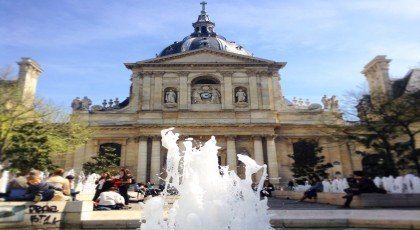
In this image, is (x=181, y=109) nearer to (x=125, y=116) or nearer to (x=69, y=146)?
(x=125, y=116)

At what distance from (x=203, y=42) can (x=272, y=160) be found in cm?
1864

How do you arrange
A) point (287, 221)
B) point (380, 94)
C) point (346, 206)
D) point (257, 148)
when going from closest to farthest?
point (287, 221) → point (346, 206) → point (380, 94) → point (257, 148)

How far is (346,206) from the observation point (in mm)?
11078

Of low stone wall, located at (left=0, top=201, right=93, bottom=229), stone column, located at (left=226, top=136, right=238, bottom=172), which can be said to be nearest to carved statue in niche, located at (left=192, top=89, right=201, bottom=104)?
stone column, located at (left=226, top=136, right=238, bottom=172)

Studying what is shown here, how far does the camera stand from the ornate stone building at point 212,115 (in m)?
31.6

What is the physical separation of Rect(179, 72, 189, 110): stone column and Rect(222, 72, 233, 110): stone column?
3970 mm

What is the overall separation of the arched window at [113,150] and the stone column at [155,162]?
133 inches

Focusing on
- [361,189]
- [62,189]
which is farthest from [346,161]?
[62,189]

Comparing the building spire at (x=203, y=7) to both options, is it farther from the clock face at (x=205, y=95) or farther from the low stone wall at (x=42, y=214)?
the low stone wall at (x=42, y=214)

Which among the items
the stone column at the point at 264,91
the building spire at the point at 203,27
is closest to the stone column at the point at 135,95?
the stone column at the point at 264,91

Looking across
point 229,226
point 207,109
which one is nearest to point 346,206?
point 229,226

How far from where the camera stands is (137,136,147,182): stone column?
99.4ft

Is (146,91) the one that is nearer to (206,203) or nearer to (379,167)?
(379,167)

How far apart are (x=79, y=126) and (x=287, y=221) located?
23.6m
